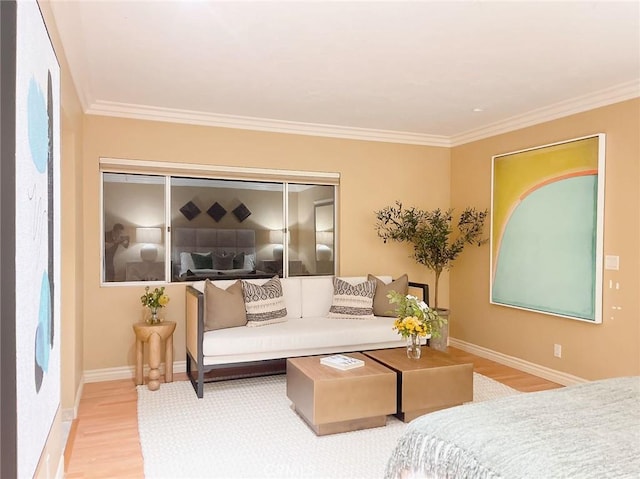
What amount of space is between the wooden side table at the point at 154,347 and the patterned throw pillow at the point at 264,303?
0.73 metres

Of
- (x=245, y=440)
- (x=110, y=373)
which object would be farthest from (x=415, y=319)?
(x=110, y=373)

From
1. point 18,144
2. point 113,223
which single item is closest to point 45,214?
point 18,144

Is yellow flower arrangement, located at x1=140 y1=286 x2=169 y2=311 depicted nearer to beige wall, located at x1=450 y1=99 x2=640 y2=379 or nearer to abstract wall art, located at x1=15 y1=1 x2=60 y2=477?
abstract wall art, located at x1=15 y1=1 x2=60 y2=477

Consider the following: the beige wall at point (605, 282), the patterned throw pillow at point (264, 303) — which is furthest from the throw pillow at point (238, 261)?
the beige wall at point (605, 282)

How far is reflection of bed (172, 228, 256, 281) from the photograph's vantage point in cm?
491

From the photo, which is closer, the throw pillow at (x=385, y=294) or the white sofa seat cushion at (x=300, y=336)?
the white sofa seat cushion at (x=300, y=336)

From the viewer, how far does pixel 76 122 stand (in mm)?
3770

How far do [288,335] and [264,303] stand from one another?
0.48 meters

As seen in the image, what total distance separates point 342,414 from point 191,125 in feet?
10.6

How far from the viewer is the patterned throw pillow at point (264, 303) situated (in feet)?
14.6

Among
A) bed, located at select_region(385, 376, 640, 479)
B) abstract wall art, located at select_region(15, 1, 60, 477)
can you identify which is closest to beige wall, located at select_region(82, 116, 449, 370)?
abstract wall art, located at select_region(15, 1, 60, 477)

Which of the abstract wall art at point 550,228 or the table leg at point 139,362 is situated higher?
the abstract wall art at point 550,228

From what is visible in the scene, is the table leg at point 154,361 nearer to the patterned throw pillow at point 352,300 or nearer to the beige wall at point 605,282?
the patterned throw pillow at point 352,300

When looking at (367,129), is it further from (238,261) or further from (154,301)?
(154,301)
